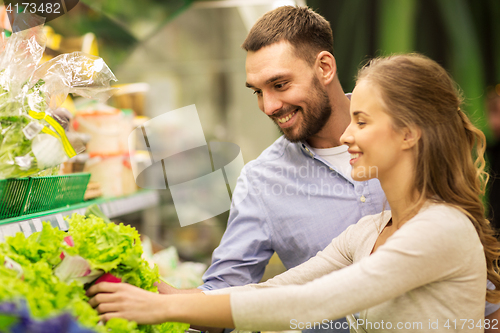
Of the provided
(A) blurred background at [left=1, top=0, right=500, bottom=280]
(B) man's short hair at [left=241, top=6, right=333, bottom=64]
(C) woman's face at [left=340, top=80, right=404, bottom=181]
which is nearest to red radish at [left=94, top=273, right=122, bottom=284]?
(C) woman's face at [left=340, top=80, right=404, bottom=181]

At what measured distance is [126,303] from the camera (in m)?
0.81

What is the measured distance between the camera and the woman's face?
39.6 inches

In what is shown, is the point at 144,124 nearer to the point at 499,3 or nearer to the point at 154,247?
the point at 154,247

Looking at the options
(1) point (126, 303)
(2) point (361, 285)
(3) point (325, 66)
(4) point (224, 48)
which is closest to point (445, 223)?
(2) point (361, 285)

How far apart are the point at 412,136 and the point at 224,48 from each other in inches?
119

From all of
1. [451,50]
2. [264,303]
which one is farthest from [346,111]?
[451,50]

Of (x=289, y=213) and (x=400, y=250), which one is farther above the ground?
(x=400, y=250)

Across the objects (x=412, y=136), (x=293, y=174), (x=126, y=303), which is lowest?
(x=293, y=174)

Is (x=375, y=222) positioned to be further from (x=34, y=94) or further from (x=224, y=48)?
(x=224, y=48)

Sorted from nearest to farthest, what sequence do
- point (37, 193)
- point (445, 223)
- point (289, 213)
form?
point (445, 223)
point (37, 193)
point (289, 213)

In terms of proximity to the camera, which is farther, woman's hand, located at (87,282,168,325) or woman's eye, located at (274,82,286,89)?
woman's eye, located at (274,82,286,89)

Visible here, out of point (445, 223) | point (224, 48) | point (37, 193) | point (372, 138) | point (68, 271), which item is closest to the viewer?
point (68, 271)

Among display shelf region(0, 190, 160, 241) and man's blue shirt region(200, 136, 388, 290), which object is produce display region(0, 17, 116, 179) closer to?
display shelf region(0, 190, 160, 241)

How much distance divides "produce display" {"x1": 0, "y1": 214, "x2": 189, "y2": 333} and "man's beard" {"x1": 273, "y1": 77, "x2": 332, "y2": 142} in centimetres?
91
